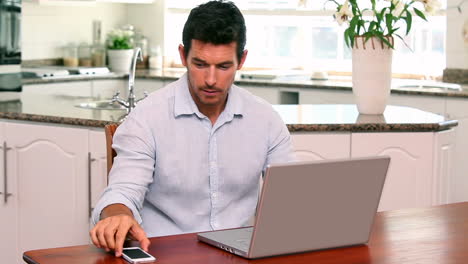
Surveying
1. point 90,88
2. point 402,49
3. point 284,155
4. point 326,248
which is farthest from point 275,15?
point 326,248

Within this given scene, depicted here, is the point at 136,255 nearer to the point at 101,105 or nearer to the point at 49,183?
the point at 49,183

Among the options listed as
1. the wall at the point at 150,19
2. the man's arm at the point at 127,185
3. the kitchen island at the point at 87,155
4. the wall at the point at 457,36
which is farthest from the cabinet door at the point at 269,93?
the man's arm at the point at 127,185

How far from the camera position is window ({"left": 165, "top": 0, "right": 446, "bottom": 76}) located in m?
6.00

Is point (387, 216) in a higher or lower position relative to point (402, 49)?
lower

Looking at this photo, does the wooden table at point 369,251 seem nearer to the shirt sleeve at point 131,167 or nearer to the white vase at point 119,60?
the shirt sleeve at point 131,167

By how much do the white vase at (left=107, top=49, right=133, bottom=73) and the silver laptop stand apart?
4.88 m

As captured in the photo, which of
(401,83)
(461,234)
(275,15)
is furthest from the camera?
(275,15)

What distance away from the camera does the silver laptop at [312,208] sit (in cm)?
173

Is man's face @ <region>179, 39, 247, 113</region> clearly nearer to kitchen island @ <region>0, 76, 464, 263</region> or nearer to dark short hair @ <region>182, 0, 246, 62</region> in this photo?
dark short hair @ <region>182, 0, 246, 62</region>

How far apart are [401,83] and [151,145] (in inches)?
147

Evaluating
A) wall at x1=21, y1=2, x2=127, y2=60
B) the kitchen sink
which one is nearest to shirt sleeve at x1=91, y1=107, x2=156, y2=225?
the kitchen sink

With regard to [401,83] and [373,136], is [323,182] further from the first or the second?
[401,83]

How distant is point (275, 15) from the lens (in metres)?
6.61

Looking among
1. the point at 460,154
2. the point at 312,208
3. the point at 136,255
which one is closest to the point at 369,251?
the point at 312,208
